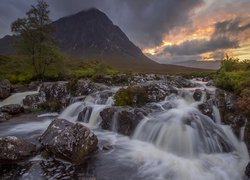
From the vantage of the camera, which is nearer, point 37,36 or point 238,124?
point 238,124

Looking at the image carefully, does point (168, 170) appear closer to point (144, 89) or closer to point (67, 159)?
point (67, 159)

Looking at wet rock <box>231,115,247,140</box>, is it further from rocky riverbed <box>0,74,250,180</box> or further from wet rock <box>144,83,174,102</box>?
wet rock <box>144,83,174,102</box>

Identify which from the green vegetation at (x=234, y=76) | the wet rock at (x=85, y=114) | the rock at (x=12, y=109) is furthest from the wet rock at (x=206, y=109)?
the rock at (x=12, y=109)

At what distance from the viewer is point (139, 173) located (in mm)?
9141

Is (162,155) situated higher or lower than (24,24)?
lower

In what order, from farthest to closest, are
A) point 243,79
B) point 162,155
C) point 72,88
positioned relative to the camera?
1. point 72,88
2. point 243,79
3. point 162,155

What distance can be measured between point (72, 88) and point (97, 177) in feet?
49.1

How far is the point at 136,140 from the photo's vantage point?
12781 millimetres

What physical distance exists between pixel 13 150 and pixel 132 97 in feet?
32.2

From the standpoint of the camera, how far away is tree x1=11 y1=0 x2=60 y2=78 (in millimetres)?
31984

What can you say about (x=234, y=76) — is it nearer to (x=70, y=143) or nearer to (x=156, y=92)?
(x=156, y=92)

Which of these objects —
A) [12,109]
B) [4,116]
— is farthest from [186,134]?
[12,109]

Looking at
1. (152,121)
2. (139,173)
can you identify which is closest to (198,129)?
(152,121)

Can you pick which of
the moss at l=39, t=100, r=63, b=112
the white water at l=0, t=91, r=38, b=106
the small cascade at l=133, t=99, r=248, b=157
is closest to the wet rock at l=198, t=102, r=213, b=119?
the small cascade at l=133, t=99, r=248, b=157
